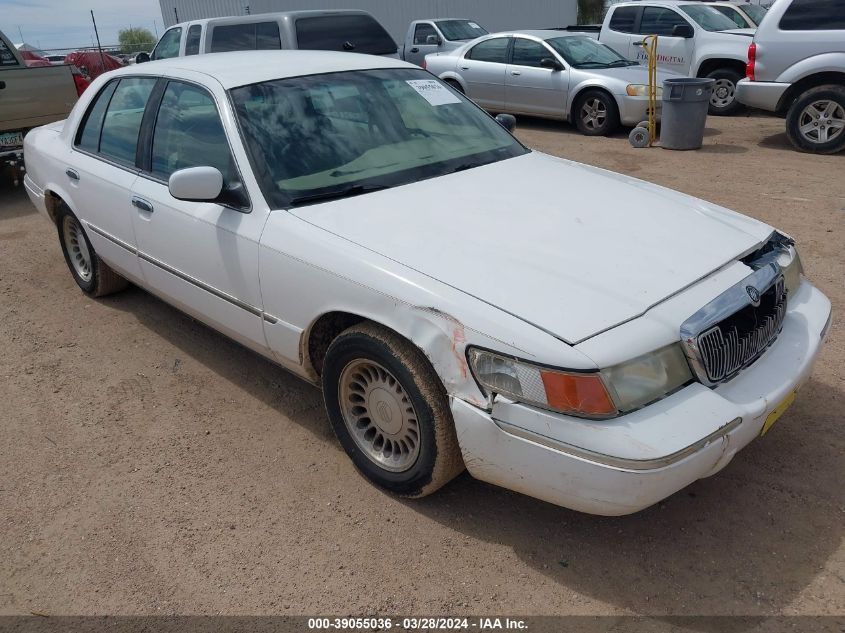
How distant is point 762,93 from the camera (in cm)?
887

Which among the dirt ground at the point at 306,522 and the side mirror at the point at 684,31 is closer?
the dirt ground at the point at 306,522

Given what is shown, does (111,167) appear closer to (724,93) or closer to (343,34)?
(343,34)

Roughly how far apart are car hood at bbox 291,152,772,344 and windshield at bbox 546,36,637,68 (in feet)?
25.5

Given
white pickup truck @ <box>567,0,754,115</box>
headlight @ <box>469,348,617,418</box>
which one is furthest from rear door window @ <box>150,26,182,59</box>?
headlight @ <box>469,348,617,418</box>

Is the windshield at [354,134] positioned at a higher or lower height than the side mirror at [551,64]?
higher

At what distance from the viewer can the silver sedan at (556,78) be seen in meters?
10.2

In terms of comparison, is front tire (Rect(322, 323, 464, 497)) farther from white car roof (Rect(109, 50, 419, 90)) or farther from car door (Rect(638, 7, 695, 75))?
car door (Rect(638, 7, 695, 75))

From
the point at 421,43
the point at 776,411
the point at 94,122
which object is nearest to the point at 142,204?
the point at 94,122

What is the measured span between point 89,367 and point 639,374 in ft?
11.2

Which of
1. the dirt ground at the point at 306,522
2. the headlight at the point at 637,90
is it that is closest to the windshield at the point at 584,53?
the headlight at the point at 637,90

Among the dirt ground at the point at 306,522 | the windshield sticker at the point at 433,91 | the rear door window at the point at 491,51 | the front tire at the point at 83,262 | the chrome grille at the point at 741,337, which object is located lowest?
the dirt ground at the point at 306,522

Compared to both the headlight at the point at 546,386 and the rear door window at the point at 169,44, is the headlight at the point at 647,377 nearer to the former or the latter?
the headlight at the point at 546,386

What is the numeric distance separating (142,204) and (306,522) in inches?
79.6

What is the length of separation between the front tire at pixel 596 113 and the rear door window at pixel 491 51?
1562mm
